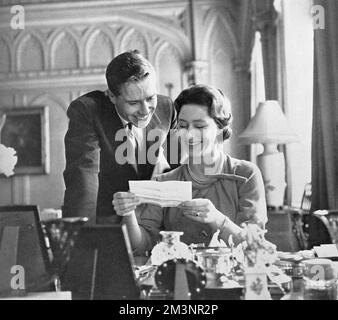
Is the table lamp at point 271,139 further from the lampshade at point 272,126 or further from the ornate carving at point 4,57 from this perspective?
the ornate carving at point 4,57

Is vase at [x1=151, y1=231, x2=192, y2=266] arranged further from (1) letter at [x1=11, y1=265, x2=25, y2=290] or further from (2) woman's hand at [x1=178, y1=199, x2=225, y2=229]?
(1) letter at [x1=11, y1=265, x2=25, y2=290]

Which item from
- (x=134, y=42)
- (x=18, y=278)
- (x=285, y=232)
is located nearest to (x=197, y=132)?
(x=285, y=232)

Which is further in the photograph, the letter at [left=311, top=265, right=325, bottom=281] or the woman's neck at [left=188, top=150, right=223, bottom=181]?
the woman's neck at [left=188, top=150, right=223, bottom=181]

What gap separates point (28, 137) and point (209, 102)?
0.62 meters

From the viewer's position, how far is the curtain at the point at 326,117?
176cm

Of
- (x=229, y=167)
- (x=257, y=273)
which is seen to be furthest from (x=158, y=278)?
(x=229, y=167)

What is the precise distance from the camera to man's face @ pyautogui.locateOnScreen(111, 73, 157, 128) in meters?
1.63

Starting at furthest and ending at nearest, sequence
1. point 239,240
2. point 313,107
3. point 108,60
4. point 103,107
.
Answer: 1. point 313,107
2. point 108,60
3. point 103,107
4. point 239,240

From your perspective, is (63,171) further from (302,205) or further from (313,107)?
(313,107)

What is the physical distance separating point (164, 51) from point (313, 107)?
63cm

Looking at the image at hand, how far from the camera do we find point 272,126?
6.67 ft

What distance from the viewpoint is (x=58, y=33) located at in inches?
74.6

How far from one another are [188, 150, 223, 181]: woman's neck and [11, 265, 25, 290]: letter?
22.8 inches
